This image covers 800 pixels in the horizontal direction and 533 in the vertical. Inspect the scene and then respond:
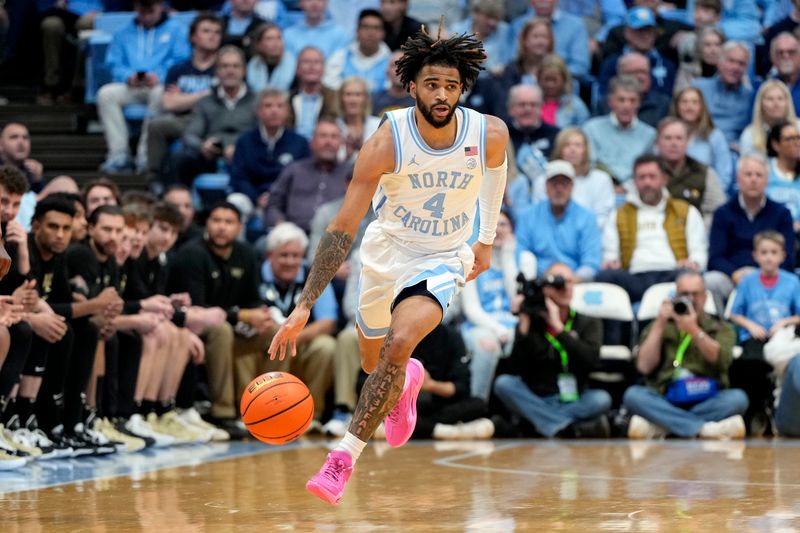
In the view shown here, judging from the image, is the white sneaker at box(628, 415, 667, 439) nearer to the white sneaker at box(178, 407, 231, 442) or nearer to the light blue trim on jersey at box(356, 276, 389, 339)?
Result: the white sneaker at box(178, 407, 231, 442)

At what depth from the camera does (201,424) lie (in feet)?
36.4

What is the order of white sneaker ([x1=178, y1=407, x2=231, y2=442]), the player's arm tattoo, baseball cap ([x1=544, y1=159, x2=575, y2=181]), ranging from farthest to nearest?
baseball cap ([x1=544, y1=159, x2=575, y2=181]), white sneaker ([x1=178, y1=407, x2=231, y2=442]), the player's arm tattoo

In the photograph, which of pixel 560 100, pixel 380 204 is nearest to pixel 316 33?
pixel 560 100

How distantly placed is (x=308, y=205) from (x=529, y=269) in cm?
225

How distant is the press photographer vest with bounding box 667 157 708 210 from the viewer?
43.0ft

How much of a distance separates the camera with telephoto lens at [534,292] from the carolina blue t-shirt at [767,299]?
1692 mm

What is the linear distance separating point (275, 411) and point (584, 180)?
7.05m

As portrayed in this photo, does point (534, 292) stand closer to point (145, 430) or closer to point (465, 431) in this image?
point (465, 431)

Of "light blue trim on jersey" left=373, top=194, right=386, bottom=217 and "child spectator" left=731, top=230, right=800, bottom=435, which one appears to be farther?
"child spectator" left=731, top=230, right=800, bottom=435

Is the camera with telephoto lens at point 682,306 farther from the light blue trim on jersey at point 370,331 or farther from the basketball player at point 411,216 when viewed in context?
the light blue trim on jersey at point 370,331

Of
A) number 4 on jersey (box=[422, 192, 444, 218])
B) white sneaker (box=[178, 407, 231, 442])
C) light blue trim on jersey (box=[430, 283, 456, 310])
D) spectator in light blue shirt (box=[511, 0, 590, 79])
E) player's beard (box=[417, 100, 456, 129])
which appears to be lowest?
white sneaker (box=[178, 407, 231, 442])

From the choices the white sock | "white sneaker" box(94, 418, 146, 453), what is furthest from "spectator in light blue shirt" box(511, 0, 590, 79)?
A: the white sock

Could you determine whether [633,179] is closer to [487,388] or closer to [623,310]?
[623,310]

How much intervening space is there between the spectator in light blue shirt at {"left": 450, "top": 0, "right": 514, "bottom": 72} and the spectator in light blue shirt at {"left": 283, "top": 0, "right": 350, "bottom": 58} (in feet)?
4.45
